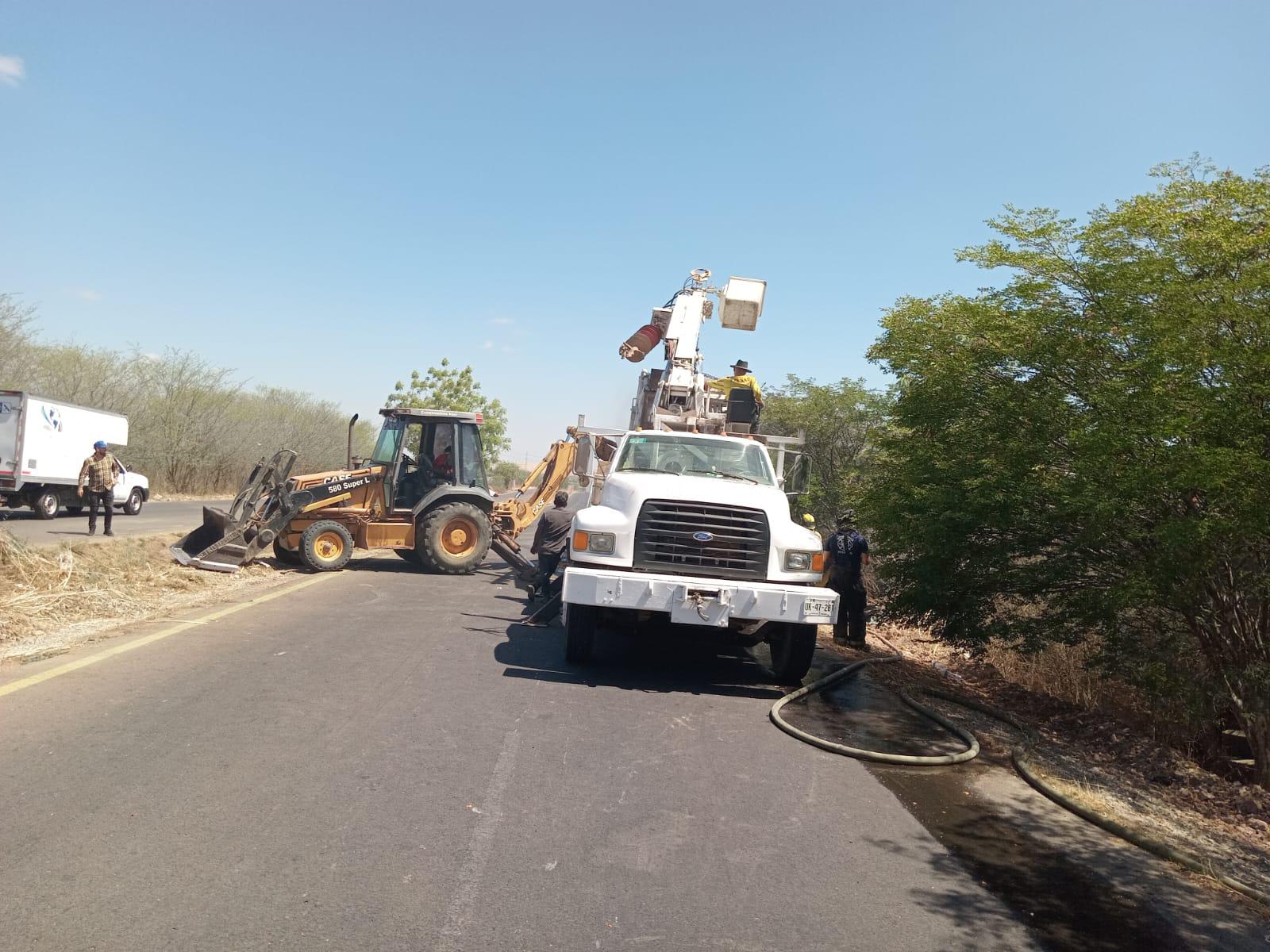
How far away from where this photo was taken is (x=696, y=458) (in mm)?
9305

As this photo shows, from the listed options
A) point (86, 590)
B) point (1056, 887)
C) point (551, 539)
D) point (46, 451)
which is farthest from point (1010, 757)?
point (46, 451)

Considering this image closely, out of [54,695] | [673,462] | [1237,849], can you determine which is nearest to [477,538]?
[673,462]

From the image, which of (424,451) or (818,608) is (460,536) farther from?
(818,608)

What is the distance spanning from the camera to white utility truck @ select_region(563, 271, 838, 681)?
24.8ft

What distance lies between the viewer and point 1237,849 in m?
5.22

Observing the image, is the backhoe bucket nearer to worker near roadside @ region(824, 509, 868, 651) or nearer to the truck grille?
the truck grille

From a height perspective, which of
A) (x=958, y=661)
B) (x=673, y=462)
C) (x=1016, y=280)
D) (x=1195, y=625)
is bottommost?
(x=958, y=661)

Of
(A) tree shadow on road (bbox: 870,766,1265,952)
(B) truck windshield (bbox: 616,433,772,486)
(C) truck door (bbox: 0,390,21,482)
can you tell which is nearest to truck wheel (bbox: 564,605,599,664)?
(B) truck windshield (bbox: 616,433,772,486)

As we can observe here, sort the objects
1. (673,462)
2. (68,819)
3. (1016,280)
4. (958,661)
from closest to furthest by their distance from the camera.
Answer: (68,819) → (1016,280) → (673,462) → (958,661)

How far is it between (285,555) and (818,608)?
10.3 metres

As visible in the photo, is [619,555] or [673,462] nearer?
[619,555]

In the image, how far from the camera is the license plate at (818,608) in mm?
7605

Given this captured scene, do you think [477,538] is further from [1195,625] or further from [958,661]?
[1195,625]

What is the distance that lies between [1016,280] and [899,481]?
2.26 meters
